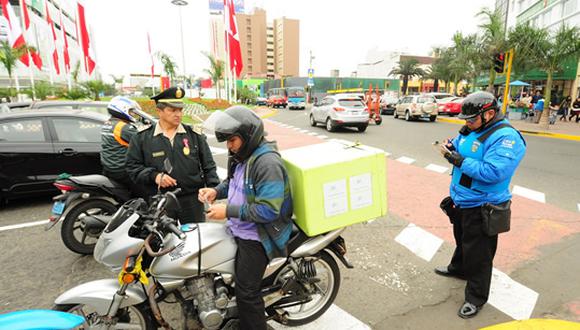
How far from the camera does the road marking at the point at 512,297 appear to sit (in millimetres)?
2814

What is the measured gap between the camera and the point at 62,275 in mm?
3363

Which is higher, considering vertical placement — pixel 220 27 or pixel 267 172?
pixel 220 27

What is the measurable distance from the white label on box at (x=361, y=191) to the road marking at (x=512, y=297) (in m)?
1.71

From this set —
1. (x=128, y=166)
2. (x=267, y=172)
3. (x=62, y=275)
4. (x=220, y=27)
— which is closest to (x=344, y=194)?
(x=267, y=172)

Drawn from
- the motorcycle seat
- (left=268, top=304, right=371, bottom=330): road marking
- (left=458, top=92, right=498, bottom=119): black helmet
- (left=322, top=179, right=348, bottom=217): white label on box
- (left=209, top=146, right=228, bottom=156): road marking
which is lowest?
(left=268, top=304, right=371, bottom=330): road marking

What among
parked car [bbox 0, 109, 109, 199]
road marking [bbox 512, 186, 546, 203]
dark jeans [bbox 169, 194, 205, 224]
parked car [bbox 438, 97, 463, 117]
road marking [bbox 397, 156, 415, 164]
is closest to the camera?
dark jeans [bbox 169, 194, 205, 224]

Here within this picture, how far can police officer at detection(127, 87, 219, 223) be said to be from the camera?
9.56 ft

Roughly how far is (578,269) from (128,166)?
4.72m

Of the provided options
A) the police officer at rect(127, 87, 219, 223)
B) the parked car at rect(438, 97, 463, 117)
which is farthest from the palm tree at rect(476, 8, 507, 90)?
the police officer at rect(127, 87, 219, 223)

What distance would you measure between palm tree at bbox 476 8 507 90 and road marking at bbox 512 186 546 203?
1619 centimetres

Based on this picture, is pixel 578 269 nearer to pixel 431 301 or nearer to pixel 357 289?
pixel 431 301

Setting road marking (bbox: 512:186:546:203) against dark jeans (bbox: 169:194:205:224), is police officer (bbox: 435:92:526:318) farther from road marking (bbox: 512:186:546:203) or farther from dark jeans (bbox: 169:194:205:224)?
road marking (bbox: 512:186:546:203)

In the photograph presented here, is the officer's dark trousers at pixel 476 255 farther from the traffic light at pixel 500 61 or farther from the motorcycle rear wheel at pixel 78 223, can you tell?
the traffic light at pixel 500 61

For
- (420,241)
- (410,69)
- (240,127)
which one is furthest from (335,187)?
(410,69)
